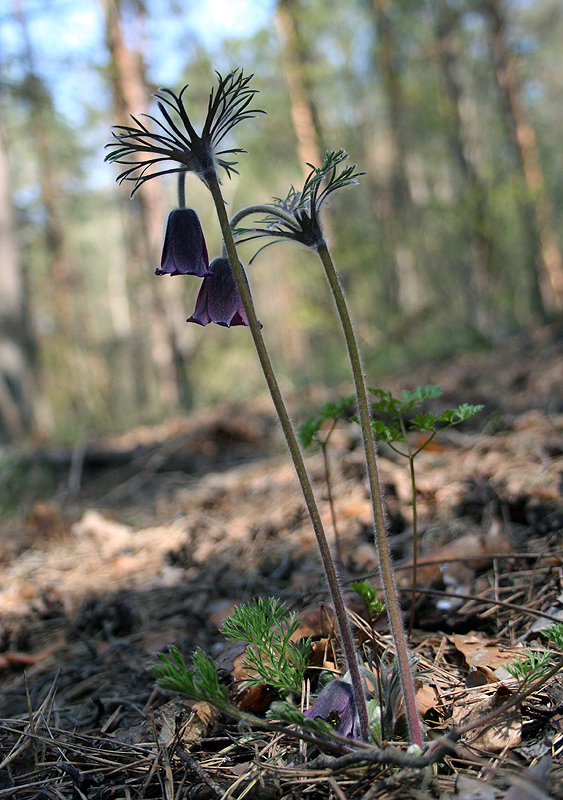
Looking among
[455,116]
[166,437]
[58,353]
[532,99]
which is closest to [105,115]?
[58,353]

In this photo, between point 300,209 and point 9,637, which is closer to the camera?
point 300,209

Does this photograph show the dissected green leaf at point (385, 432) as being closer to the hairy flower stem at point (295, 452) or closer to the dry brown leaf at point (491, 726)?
the hairy flower stem at point (295, 452)

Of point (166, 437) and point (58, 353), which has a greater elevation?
point (58, 353)

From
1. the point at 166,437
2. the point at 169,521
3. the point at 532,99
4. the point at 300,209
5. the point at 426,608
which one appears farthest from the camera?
the point at 532,99

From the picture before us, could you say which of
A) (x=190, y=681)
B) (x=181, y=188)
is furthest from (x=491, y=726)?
(x=181, y=188)

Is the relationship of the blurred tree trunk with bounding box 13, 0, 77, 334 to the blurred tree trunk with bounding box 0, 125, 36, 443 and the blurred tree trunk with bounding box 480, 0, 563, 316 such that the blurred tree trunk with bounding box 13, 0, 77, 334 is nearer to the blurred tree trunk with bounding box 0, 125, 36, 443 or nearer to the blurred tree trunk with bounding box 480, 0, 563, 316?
the blurred tree trunk with bounding box 0, 125, 36, 443

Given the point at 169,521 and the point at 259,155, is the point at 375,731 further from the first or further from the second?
the point at 259,155

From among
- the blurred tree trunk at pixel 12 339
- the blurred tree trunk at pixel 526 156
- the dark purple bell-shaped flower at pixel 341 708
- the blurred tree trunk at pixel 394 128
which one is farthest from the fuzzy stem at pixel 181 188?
the blurred tree trunk at pixel 394 128
